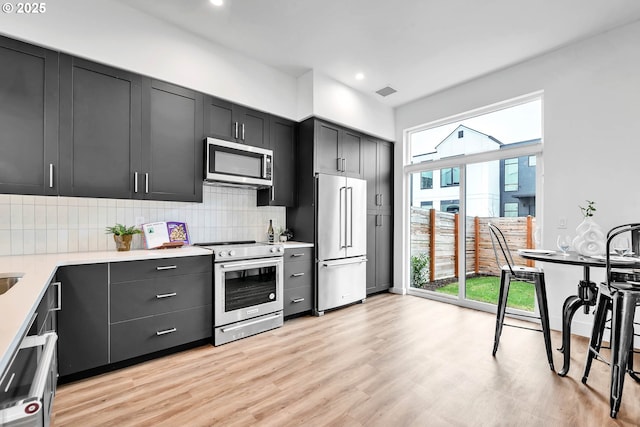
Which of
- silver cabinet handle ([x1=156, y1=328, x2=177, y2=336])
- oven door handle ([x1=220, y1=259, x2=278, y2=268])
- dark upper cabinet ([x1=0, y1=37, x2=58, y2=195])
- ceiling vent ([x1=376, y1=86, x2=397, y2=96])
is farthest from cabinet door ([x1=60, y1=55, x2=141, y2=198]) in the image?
ceiling vent ([x1=376, y1=86, x2=397, y2=96])

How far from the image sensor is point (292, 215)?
13.3 ft

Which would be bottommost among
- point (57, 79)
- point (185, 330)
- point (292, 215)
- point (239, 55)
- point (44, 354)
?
point (185, 330)

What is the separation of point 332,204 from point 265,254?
3.83 feet

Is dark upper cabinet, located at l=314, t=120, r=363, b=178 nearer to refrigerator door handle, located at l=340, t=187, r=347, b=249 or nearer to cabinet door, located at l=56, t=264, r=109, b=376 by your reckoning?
refrigerator door handle, located at l=340, t=187, r=347, b=249

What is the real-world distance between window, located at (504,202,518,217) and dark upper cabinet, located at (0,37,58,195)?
4597 millimetres

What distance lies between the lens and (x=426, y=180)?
461cm

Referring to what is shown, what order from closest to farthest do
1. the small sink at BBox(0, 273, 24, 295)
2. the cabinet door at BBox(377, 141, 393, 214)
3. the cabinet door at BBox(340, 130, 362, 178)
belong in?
the small sink at BBox(0, 273, 24, 295) < the cabinet door at BBox(340, 130, 362, 178) < the cabinet door at BBox(377, 141, 393, 214)

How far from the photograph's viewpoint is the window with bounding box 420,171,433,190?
14.9ft

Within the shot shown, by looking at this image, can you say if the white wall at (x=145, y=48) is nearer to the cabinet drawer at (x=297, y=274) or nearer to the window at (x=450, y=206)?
the cabinet drawer at (x=297, y=274)

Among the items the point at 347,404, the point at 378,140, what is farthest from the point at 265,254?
the point at 378,140

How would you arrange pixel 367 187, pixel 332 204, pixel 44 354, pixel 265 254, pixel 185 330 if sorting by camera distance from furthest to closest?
pixel 367 187 → pixel 332 204 → pixel 265 254 → pixel 185 330 → pixel 44 354

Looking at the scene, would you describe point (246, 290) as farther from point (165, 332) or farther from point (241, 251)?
point (165, 332)

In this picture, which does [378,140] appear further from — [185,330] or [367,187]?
[185,330]

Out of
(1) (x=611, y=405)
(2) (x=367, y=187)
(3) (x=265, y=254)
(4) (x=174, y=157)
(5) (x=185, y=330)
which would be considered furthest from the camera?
(2) (x=367, y=187)
